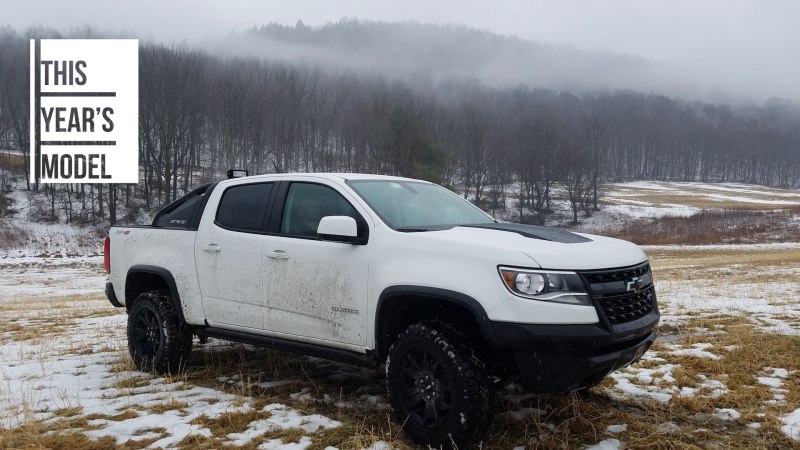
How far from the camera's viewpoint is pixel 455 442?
3604 millimetres

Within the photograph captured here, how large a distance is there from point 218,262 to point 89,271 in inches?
983

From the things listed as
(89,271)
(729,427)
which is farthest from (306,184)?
(89,271)

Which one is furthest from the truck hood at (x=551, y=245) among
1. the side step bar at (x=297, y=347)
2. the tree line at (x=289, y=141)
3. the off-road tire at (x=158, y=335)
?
the tree line at (x=289, y=141)

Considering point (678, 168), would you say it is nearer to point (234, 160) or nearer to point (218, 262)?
point (234, 160)

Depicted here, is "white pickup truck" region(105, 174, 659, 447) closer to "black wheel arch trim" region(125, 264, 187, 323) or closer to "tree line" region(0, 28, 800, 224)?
"black wheel arch trim" region(125, 264, 187, 323)

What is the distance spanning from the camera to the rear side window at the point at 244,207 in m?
5.01

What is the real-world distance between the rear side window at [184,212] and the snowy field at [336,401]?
140 centimetres

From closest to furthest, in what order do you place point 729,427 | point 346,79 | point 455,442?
point 455,442, point 729,427, point 346,79

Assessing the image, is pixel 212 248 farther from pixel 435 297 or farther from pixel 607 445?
pixel 607 445

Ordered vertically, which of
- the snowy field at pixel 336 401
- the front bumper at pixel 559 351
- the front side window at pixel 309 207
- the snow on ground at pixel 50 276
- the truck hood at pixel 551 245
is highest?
the front side window at pixel 309 207

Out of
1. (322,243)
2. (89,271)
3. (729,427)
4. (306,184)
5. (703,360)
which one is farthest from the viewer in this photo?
(89,271)

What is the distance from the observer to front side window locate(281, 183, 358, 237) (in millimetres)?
4570

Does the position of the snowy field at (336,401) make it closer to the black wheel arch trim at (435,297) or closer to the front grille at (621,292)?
the black wheel arch trim at (435,297)

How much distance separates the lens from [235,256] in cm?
496
